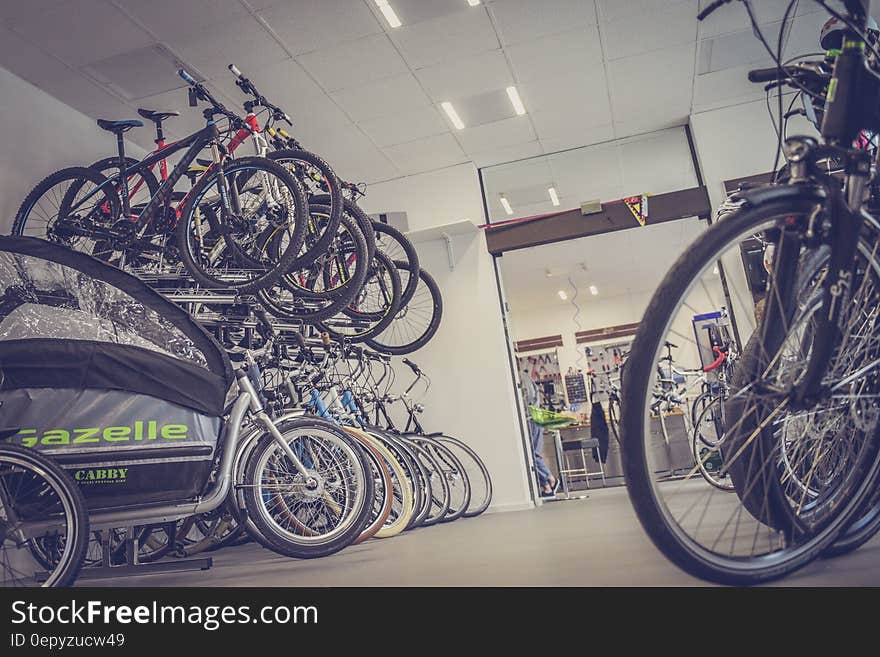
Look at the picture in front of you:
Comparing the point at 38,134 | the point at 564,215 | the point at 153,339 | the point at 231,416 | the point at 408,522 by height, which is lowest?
the point at 408,522

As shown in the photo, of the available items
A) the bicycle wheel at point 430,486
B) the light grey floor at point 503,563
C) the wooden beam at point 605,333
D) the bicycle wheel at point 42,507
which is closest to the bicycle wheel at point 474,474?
the bicycle wheel at point 430,486

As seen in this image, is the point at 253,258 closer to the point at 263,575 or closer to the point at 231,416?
the point at 231,416

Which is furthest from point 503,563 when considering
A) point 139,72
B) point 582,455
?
point 582,455

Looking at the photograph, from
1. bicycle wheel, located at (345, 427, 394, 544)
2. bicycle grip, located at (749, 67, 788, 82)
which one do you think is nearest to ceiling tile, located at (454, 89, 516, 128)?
bicycle wheel, located at (345, 427, 394, 544)

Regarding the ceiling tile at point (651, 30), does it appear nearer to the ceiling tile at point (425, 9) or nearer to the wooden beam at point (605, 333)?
the ceiling tile at point (425, 9)

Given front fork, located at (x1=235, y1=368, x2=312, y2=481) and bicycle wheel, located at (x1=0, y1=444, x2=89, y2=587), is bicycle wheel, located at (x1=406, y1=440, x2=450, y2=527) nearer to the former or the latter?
front fork, located at (x1=235, y1=368, x2=312, y2=481)

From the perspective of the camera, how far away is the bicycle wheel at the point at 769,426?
39.9 inches

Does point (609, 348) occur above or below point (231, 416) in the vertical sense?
above

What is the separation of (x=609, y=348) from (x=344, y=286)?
8.19 metres

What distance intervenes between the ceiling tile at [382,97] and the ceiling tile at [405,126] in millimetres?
79

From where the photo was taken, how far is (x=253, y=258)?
320 centimetres
